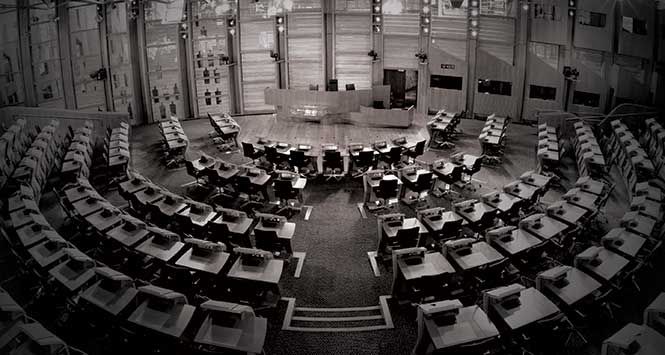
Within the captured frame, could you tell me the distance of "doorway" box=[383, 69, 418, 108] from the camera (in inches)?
982

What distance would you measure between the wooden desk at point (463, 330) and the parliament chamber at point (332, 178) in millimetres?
54

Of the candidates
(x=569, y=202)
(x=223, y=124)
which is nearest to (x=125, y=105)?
(x=223, y=124)

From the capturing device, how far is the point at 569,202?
12.6 m

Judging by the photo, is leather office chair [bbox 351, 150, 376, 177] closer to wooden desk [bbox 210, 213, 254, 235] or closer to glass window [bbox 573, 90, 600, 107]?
wooden desk [bbox 210, 213, 254, 235]

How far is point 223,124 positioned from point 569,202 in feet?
40.9

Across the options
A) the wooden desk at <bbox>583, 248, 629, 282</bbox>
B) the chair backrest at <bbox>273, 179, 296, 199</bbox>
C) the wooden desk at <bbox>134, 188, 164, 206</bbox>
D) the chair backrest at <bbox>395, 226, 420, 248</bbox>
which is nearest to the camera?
the wooden desk at <bbox>583, 248, 629, 282</bbox>

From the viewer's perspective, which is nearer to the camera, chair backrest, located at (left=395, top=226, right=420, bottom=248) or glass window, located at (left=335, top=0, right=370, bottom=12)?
chair backrest, located at (left=395, top=226, right=420, bottom=248)

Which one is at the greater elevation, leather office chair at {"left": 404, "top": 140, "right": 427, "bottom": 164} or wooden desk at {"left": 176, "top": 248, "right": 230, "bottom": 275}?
leather office chair at {"left": 404, "top": 140, "right": 427, "bottom": 164}

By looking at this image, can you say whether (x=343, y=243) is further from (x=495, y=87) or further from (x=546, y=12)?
(x=546, y=12)

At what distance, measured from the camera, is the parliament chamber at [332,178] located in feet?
30.2

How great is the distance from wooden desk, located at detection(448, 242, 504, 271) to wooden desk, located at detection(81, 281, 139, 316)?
5.87 m

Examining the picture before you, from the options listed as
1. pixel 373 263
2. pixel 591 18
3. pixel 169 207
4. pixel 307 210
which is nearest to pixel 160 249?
pixel 169 207

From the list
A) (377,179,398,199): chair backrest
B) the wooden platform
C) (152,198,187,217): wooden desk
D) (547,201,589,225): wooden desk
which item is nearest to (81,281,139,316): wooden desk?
(152,198,187,217): wooden desk

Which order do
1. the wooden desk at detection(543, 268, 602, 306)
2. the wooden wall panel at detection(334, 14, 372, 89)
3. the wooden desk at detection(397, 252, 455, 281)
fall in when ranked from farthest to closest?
the wooden wall panel at detection(334, 14, 372, 89) → the wooden desk at detection(397, 252, 455, 281) → the wooden desk at detection(543, 268, 602, 306)
